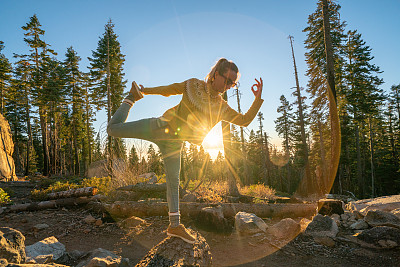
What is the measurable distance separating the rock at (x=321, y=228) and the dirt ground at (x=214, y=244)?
0.22m

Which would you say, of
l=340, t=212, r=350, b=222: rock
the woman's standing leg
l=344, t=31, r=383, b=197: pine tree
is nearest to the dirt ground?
l=340, t=212, r=350, b=222: rock

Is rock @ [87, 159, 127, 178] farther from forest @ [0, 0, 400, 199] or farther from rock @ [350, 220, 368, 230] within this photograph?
rock @ [350, 220, 368, 230]

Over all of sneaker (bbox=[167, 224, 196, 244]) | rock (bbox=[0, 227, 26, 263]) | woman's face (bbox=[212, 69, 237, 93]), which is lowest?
sneaker (bbox=[167, 224, 196, 244])

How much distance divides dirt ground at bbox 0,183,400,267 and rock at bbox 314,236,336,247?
0.28 feet

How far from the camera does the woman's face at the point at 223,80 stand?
2.60 metres

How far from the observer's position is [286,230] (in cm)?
541

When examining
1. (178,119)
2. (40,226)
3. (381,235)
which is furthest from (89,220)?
(381,235)

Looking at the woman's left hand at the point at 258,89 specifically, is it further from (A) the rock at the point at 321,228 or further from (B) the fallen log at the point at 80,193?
(B) the fallen log at the point at 80,193

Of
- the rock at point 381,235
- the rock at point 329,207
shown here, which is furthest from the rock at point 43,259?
the rock at point 329,207

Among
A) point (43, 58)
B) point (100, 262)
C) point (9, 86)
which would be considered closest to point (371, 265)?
point (100, 262)

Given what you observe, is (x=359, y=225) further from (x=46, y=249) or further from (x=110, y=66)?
(x=110, y=66)

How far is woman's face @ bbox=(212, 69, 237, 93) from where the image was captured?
8.52 ft

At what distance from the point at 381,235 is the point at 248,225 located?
292 centimetres

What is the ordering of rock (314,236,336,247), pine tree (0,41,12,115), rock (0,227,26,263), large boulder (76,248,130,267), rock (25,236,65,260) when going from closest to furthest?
rock (0,227,26,263) < large boulder (76,248,130,267) < rock (25,236,65,260) < rock (314,236,336,247) < pine tree (0,41,12,115)
